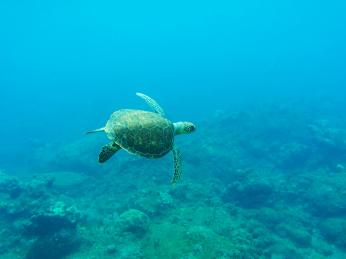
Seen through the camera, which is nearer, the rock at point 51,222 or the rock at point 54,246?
the rock at point 54,246

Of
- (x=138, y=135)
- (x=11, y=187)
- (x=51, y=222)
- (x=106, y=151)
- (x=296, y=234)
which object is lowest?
(x=11, y=187)

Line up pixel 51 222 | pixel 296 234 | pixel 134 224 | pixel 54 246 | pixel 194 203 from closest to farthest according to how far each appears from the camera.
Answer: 1. pixel 54 246
2. pixel 134 224
3. pixel 51 222
4. pixel 296 234
5. pixel 194 203

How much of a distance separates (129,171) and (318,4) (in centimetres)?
17544

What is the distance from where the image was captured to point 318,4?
535 ft

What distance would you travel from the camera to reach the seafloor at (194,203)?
10734 mm

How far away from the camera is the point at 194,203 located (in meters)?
13.9

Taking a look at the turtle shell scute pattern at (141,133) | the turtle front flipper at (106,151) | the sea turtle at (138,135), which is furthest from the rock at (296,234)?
the turtle front flipper at (106,151)

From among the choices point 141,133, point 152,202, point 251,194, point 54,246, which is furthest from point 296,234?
point 141,133

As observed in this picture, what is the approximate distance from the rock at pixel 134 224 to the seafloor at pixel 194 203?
0.03 m

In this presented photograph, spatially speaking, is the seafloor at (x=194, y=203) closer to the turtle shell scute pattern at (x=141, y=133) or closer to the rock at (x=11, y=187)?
the rock at (x=11, y=187)

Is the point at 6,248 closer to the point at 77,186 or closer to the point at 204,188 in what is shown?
the point at 77,186

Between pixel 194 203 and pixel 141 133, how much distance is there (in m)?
8.46

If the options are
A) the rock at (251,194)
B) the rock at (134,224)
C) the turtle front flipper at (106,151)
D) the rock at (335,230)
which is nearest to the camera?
the turtle front flipper at (106,151)

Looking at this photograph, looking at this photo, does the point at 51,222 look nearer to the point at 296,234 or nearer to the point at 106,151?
the point at 106,151
